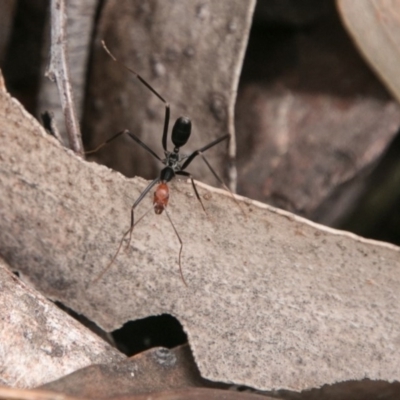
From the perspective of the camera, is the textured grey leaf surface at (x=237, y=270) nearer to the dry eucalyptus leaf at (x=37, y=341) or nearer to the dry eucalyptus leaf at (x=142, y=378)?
the dry eucalyptus leaf at (x=142, y=378)

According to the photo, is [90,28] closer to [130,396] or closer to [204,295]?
[204,295]

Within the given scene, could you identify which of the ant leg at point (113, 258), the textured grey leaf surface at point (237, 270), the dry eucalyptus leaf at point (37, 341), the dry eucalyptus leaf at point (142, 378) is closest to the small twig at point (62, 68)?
the textured grey leaf surface at point (237, 270)

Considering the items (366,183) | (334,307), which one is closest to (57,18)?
(334,307)

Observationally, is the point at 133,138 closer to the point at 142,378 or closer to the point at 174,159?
the point at 174,159

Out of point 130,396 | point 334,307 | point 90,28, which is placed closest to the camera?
point 130,396

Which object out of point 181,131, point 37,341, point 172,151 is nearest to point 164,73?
point 181,131

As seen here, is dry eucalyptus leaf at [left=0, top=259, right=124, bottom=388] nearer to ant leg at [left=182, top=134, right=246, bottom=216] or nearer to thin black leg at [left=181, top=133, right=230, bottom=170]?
ant leg at [left=182, top=134, right=246, bottom=216]
